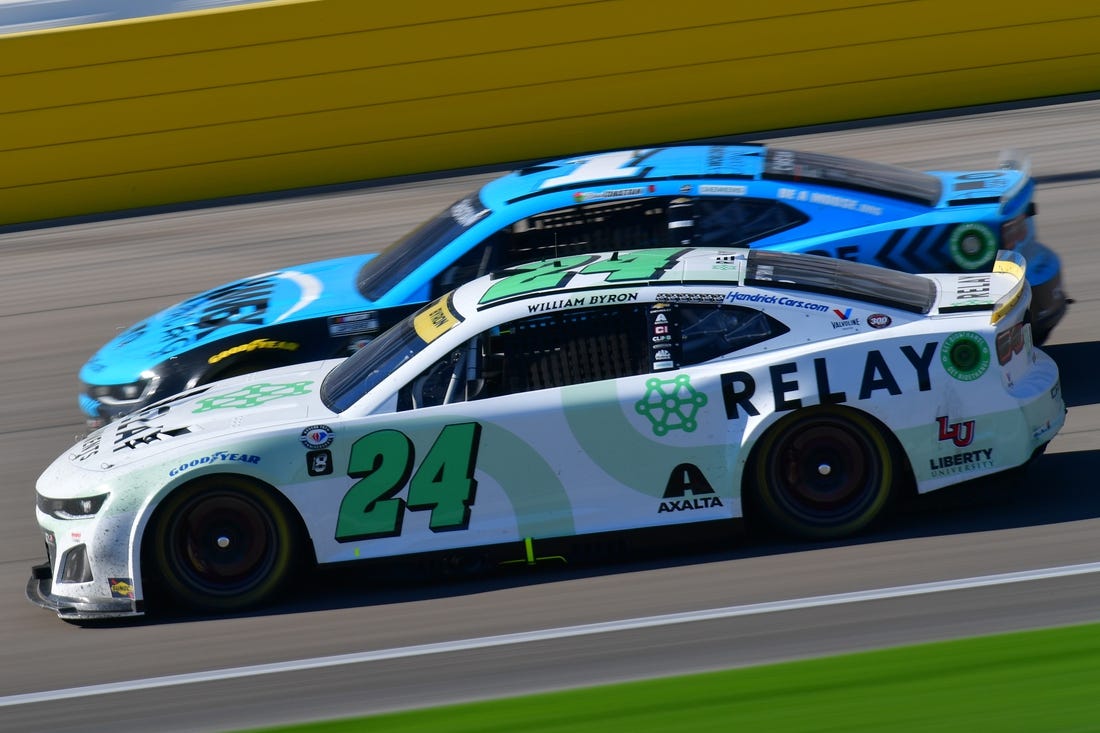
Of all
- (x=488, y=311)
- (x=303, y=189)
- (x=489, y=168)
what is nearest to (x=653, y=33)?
(x=489, y=168)

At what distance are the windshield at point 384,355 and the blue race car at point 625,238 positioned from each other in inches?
30.4

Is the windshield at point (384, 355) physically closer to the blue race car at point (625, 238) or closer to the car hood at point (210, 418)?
the car hood at point (210, 418)

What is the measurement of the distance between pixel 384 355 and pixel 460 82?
30.3ft

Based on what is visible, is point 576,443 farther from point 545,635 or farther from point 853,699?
point 853,699

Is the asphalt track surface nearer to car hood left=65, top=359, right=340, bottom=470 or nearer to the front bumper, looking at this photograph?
the front bumper

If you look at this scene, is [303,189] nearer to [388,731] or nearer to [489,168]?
[489,168]

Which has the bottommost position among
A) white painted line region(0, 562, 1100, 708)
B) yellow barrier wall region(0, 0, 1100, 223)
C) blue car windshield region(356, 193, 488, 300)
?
white painted line region(0, 562, 1100, 708)

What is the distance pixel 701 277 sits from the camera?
256 inches

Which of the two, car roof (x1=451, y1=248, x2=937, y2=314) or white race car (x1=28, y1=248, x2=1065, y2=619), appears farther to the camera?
car roof (x1=451, y1=248, x2=937, y2=314)

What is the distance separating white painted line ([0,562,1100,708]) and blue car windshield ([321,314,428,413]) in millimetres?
1151

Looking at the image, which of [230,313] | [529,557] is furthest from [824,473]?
[230,313]

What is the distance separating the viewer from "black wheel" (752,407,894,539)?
629 cm

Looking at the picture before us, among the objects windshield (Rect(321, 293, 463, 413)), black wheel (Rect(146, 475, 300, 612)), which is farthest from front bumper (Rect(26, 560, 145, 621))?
windshield (Rect(321, 293, 463, 413))

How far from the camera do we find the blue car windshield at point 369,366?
6457mm
